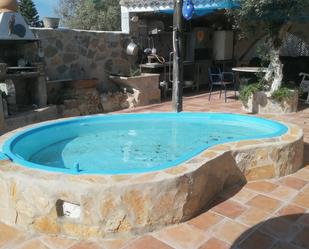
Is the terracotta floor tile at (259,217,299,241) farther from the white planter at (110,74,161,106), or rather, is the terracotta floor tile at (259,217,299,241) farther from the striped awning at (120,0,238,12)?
the striped awning at (120,0,238,12)

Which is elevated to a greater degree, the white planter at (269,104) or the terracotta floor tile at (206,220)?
the white planter at (269,104)

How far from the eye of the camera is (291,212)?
117 inches

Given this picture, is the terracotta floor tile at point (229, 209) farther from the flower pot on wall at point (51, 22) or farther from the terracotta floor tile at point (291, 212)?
the flower pot on wall at point (51, 22)

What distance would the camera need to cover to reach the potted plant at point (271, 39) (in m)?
6.04

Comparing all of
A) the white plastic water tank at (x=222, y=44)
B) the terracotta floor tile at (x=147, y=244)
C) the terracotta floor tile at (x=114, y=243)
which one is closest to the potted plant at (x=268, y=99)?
the white plastic water tank at (x=222, y=44)

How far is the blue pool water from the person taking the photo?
13.6 feet

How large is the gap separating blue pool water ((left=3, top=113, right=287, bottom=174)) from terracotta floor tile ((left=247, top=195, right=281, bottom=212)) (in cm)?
81

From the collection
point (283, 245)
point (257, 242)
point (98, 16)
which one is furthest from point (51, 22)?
point (98, 16)

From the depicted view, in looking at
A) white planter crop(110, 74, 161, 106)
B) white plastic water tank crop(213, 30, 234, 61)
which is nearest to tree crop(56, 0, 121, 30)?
white plastic water tank crop(213, 30, 234, 61)

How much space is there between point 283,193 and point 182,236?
1.30 metres

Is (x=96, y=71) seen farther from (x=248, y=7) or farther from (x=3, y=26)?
(x=248, y=7)

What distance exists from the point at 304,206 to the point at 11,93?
5.07m

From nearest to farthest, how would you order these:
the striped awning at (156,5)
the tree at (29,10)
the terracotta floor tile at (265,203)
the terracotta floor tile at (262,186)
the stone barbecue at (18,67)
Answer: the terracotta floor tile at (265,203), the terracotta floor tile at (262,186), the stone barbecue at (18,67), the striped awning at (156,5), the tree at (29,10)

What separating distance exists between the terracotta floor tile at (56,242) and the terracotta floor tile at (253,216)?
143 centimetres
